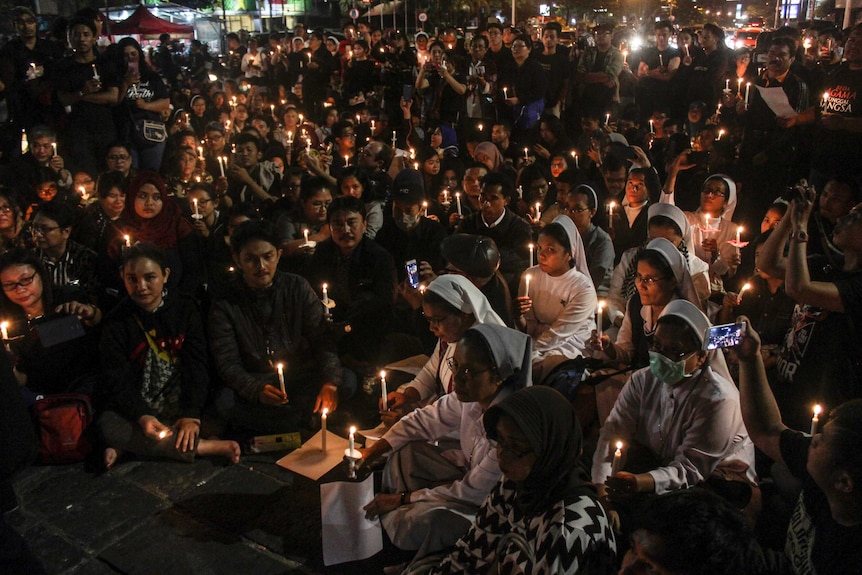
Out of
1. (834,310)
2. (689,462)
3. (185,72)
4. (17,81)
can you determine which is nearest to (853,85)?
(834,310)

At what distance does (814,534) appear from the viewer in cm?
215

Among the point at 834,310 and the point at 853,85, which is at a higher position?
the point at 853,85

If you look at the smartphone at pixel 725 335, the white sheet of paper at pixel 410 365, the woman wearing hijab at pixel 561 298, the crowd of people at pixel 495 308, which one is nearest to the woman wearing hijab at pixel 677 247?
the crowd of people at pixel 495 308

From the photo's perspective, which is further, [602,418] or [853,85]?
[853,85]

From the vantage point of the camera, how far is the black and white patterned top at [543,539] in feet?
7.11

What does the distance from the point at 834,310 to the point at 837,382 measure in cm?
39

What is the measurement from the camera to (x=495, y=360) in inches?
115

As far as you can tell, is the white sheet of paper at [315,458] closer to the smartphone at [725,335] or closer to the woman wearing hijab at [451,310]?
the woman wearing hijab at [451,310]

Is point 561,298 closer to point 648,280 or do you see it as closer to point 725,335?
point 648,280

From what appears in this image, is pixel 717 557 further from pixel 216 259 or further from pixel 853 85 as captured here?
pixel 853 85

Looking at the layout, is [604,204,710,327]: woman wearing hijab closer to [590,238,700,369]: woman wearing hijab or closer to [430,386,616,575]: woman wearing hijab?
[590,238,700,369]: woman wearing hijab

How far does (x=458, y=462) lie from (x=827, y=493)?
176cm

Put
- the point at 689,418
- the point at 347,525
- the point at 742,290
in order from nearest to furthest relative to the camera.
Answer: the point at 689,418 → the point at 347,525 → the point at 742,290

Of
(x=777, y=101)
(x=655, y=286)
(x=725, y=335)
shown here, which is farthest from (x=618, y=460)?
(x=777, y=101)
